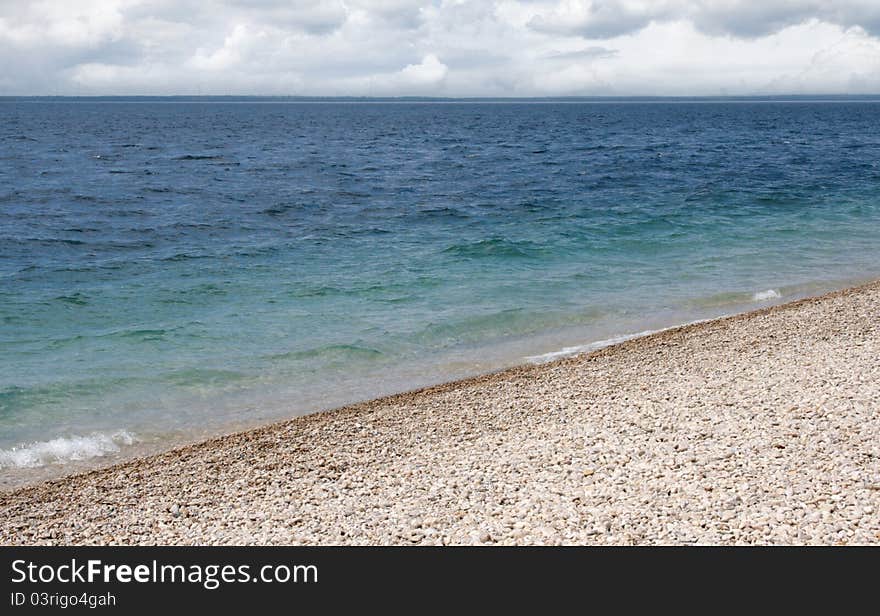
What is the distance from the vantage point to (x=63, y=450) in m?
11.2

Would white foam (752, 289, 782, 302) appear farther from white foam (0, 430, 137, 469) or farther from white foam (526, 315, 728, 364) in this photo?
white foam (0, 430, 137, 469)

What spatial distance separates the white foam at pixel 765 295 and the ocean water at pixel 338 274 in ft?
0.54

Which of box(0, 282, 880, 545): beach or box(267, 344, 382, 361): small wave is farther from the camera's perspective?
box(267, 344, 382, 361): small wave

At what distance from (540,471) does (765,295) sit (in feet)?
41.8

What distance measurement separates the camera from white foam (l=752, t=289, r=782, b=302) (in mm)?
19078

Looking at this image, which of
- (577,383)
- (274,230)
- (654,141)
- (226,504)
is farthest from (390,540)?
(654,141)

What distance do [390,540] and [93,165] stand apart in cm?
4887

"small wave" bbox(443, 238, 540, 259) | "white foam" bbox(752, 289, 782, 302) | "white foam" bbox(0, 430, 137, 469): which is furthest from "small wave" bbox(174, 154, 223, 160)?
"white foam" bbox(0, 430, 137, 469)

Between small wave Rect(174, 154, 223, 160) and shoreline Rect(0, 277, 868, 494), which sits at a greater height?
small wave Rect(174, 154, 223, 160)

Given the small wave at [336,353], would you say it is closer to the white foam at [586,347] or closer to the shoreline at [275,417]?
the shoreline at [275,417]

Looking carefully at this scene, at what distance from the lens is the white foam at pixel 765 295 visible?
62.6 ft

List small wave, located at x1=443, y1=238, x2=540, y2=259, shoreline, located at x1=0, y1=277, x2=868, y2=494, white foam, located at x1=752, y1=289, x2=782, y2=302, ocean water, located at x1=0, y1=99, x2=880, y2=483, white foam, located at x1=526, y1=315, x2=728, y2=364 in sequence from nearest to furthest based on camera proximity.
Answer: shoreline, located at x1=0, y1=277, x2=868, y2=494
ocean water, located at x1=0, y1=99, x2=880, y2=483
white foam, located at x1=526, y1=315, x2=728, y2=364
white foam, located at x1=752, y1=289, x2=782, y2=302
small wave, located at x1=443, y1=238, x2=540, y2=259

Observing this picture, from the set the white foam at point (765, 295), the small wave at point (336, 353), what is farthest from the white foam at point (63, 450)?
the white foam at point (765, 295)

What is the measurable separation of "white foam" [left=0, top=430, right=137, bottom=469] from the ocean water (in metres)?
0.04
